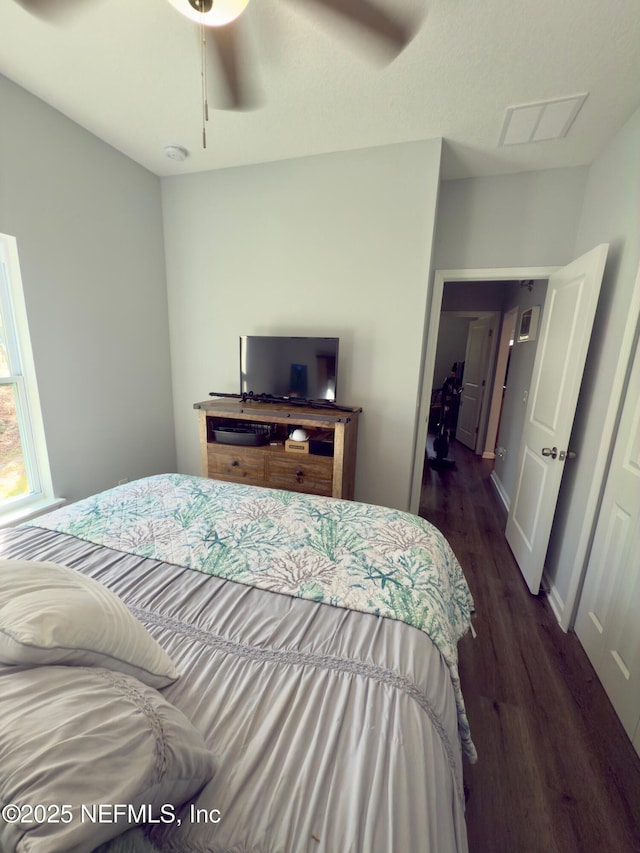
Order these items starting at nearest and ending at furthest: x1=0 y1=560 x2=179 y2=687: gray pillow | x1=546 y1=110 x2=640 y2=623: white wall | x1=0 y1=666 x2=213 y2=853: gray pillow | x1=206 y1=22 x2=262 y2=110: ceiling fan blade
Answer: x1=0 y1=666 x2=213 y2=853: gray pillow
x1=0 y1=560 x2=179 y2=687: gray pillow
x1=206 y1=22 x2=262 y2=110: ceiling fan blade
x1=546 y1=110 x2=640 y2=623: white wall

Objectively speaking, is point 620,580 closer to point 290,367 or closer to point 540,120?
point 290,367

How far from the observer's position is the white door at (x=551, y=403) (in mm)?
1857

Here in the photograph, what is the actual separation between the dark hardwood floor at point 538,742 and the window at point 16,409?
2545 mm

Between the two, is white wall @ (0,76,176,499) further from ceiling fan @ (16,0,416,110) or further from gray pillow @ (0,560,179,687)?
gray pillow @ (0,560,179,687)

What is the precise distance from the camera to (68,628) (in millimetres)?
659

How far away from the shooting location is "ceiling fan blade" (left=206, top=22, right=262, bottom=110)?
1317 mm

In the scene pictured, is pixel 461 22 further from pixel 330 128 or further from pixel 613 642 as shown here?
pixel 613 642

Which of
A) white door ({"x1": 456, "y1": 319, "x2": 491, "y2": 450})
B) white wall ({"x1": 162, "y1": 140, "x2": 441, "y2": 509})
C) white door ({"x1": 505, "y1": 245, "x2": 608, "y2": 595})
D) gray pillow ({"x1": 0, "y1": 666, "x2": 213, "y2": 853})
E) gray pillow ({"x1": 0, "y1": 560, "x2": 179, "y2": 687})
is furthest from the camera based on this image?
white door ({"x1": 456, "y1": 319, "x2": 491, "y2": 450})

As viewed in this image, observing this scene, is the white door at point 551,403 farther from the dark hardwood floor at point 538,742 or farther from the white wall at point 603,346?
the dark hardwood floor at point 538,742

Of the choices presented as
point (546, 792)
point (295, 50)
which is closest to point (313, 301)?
point (295, 50)

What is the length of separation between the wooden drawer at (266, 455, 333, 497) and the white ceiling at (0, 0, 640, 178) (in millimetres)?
2021

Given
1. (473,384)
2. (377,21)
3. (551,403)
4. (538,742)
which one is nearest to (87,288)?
(377,21)

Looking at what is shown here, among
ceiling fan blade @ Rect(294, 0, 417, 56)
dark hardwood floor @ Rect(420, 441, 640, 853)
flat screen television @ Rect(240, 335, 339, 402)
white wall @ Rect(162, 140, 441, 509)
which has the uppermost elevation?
ceiling fan blade @ Rect(294, 0, 417, 56)

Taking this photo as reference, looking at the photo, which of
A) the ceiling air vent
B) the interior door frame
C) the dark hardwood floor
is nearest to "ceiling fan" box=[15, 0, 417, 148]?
the ceiling air vent
